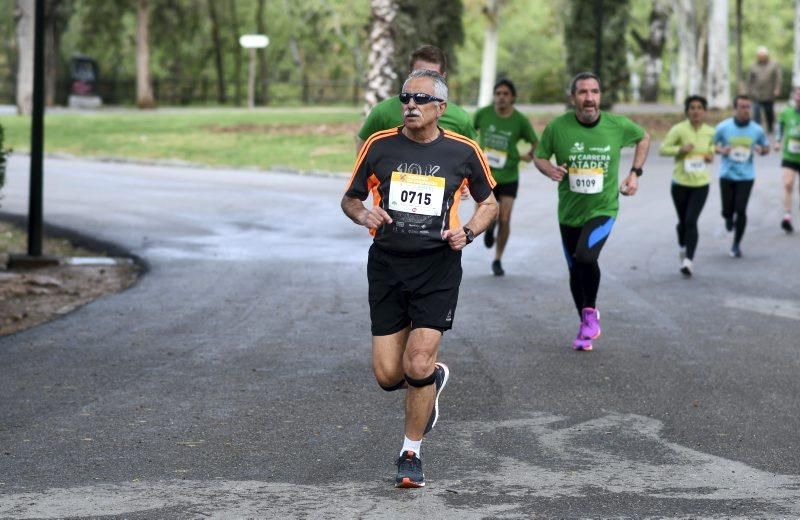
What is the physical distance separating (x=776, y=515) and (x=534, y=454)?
1.49m

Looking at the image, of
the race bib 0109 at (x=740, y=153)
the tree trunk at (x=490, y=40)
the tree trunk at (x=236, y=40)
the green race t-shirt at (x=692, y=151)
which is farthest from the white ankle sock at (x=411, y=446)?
the tree trunk at (x=236, y=40)

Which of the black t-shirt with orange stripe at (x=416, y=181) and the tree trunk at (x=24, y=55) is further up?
the tree trunk at (x=24, y=55)

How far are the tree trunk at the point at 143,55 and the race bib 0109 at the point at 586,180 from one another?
44082mm

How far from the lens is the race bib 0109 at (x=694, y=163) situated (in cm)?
1561

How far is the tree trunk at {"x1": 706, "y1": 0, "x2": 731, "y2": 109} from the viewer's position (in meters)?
44.4

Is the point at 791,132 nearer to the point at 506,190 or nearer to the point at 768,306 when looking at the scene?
the point at 506,190

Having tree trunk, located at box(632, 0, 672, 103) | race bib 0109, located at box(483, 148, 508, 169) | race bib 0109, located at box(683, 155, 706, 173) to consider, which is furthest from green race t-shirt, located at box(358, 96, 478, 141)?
tree trunk, located at box(632, 0, 672, 103)

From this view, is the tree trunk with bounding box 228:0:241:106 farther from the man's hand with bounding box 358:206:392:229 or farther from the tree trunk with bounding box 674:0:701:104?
the man's hand with bounding box 358:206:392:229

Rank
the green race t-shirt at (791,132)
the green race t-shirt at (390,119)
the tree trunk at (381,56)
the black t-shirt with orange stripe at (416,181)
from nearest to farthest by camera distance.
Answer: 1. the black t-shirt with orange stripe at (416,181)
2. the green race t-shirt at (390,119)
3. the green race t-shirt at (791,132)
4. the tree trunk at (381,56)

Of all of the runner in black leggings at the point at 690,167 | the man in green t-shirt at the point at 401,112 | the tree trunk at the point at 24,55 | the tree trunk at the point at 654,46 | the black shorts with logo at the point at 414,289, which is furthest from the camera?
the tree trunk at the point at 654,46

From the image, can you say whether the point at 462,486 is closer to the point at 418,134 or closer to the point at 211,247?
the point at 418,134

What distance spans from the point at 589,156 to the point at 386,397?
303 centimetres

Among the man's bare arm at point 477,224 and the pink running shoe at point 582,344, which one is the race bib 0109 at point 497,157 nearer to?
the pink running shoe at point 582,344

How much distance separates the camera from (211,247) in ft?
58.5
